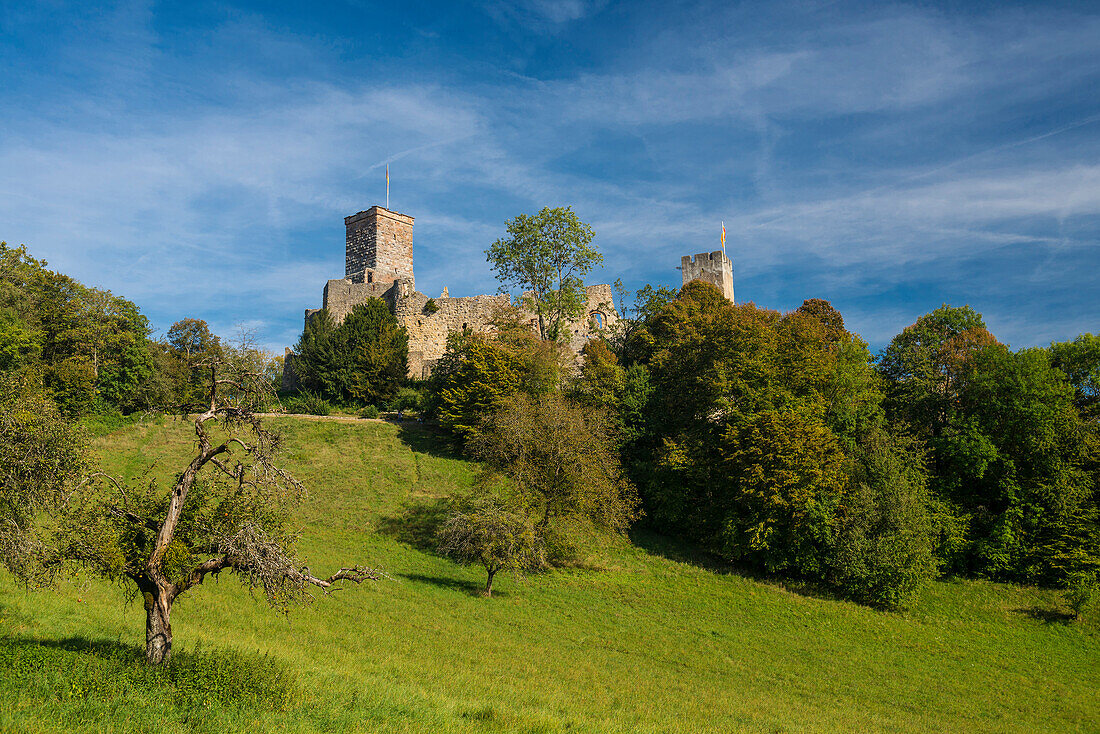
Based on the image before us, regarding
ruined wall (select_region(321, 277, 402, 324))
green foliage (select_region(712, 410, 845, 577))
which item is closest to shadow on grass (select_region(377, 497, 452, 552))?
green foliage (select_region(712, 410, 845, 577))

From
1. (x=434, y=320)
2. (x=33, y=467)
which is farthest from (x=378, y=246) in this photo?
(x=33, y=467)

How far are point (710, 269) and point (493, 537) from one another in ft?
104

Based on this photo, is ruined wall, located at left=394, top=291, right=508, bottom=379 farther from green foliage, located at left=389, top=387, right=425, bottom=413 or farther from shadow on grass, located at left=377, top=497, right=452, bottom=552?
shadow on grass, located at left=377, top=497, right=452, bottom=552

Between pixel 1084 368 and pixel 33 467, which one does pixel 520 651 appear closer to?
pixel 33 467

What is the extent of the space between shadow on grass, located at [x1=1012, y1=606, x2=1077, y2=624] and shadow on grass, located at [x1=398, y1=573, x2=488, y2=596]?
19.3 m

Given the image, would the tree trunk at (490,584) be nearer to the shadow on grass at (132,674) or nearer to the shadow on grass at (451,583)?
the shadow on grass at (451,583)

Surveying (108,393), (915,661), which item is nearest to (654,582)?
(915,661)

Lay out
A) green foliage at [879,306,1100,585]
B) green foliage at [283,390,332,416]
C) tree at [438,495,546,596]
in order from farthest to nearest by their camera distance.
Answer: green foliage at [283,390,332,416]
green foliage at [879,306,1100,585]
tree at [438,495,546,596]

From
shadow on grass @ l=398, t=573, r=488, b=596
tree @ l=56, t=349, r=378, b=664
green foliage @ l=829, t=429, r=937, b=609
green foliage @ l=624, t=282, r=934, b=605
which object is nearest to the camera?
tree @ l=56, t=349, r=378, b=664

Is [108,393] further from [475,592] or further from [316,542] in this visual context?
[475,592]

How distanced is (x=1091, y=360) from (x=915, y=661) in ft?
62.0

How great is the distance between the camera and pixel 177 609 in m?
18.0

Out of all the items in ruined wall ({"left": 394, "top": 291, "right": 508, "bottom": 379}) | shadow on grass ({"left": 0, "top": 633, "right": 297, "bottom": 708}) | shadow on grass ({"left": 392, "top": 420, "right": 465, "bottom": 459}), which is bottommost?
shadow on grass ({"left": 0, "top": 633, "right": 297, "bottom": 708})

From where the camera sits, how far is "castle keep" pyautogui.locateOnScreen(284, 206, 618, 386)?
45094 mm
